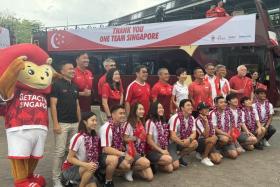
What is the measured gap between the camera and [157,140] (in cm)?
539

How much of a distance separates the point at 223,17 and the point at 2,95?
7.71 meters

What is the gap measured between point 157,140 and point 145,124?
0.98 feet

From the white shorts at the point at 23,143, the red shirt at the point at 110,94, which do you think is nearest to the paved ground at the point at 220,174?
the white shorts at the point at 23,143

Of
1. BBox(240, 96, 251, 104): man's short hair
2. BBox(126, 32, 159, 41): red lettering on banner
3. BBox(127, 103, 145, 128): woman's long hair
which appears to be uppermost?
BBox(126, 32, 159, 41): red lettering on banner

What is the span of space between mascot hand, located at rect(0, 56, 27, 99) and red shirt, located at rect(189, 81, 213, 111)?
3307 millimetres

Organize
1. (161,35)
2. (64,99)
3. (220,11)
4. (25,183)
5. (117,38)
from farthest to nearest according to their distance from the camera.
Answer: (117,38)
(161,35)
(220,11)
(64,99)
(25,183)

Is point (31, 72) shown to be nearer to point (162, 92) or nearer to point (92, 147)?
point (92, 147)

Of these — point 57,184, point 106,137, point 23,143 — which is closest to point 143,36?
point 106,137

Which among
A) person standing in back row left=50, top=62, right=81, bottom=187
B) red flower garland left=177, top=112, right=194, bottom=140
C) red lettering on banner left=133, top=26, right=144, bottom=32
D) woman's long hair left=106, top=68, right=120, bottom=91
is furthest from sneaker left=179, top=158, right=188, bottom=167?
red lettering on banner left=133, top=26, right=144, bottom=32

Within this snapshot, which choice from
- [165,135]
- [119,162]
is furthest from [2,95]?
[165,135]

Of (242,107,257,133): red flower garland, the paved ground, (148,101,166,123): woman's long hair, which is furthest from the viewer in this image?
(242,107,257,133): red flower garland

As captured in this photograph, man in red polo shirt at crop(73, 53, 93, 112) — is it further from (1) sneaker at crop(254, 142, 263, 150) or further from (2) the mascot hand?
(1) sneaker at crop(254, 142, 263, 150)

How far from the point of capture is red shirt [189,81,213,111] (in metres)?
6.57

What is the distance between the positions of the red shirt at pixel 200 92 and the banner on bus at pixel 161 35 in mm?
4242
